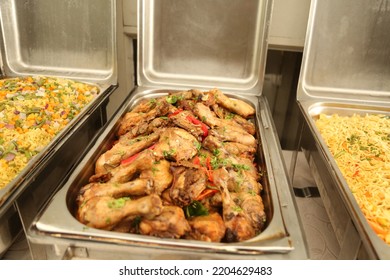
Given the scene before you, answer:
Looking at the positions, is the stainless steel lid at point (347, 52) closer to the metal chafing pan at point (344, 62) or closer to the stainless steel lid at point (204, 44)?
the metal chafing pan at point (344, 62)

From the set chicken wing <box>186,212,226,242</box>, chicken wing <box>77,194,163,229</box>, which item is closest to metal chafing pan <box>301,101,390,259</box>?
chicken wing <box>186,212,226,242</box>

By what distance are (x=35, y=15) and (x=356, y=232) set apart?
3.44 meters

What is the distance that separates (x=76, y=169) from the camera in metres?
1.81

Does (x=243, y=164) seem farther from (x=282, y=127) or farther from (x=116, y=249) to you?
(x=282, y=127)

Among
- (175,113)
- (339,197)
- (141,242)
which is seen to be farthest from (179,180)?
(339,197)

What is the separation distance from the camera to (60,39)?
3254 mm

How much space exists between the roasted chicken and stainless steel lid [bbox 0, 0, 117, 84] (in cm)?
114

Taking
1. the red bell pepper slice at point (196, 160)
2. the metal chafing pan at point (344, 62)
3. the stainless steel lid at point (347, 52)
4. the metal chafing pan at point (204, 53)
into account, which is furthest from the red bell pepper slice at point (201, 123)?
the stainless steel lid at point (347, 52)

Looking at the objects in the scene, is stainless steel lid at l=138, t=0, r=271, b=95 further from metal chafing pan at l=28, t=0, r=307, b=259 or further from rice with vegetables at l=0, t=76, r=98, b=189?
rice with vegetables at l=0, t=76, r=98, b=189

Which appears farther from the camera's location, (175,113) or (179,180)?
(175,113)

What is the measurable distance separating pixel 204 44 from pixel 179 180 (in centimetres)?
181

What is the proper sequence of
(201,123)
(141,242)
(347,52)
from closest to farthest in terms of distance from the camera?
(141,242), (201,123), (347,52)

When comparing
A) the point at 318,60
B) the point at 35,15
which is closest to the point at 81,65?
the point at 35,15

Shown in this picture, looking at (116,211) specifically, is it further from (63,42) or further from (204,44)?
(63,42)
